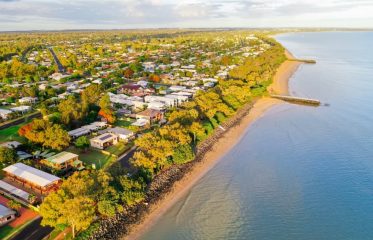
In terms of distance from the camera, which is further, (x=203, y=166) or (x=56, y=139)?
(x=203, y=166)

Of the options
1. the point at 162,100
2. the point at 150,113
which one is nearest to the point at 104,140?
the point at 150,113

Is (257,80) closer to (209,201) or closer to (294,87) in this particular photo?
(294,87)

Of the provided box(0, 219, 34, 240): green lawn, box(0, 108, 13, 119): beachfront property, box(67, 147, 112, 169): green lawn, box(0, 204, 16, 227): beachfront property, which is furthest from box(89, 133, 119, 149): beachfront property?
box(0, 108, 13, 119): beachfront property

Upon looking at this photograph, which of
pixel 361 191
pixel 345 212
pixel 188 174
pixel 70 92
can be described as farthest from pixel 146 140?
pixel 70 92

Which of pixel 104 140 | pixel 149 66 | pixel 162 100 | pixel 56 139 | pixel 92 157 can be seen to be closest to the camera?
pixel 56 139

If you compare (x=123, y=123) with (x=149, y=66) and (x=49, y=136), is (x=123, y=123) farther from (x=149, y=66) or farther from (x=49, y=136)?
(x=149, y=66)

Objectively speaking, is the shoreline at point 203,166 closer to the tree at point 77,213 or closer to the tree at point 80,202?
the tree at point 80,202

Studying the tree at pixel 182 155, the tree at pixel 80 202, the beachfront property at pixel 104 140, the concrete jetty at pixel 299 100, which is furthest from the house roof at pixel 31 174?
the concrete jetty at pixel 299 100

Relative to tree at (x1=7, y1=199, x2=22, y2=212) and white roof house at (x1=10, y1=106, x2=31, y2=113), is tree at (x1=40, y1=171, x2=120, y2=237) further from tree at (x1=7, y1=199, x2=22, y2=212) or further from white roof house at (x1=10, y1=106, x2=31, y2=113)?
white roof house at (x1=10, y1=106, x2=31, y2=113)
